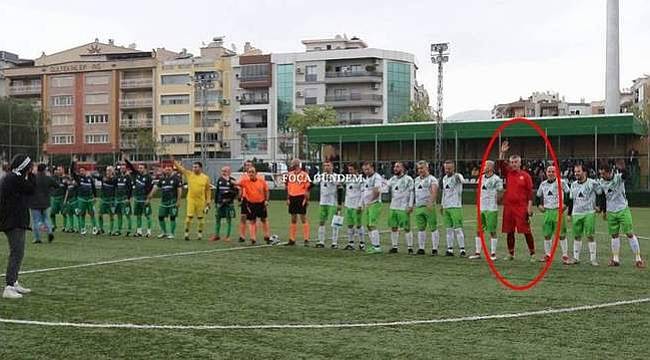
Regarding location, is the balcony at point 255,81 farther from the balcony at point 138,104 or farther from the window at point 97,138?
the window at point 97,138

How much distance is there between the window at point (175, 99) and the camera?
99875 millimetres

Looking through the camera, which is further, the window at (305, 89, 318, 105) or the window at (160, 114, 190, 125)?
the window at (305, 89, 318, 105)

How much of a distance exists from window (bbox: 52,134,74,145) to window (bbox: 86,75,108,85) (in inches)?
307

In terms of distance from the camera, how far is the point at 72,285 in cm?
1267

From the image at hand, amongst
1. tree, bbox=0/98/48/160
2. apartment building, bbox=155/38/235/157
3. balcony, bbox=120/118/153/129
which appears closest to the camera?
tree, bbox=0/98/48/160

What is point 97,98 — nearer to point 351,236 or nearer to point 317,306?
point 351,236

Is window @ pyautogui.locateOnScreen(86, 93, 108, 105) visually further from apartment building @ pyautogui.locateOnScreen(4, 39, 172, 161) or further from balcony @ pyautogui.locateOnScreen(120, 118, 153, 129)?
balcony @ pyautogui.locateOnScreen(120, 118, 153, 129)

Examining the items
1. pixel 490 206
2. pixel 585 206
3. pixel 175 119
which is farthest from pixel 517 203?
pixel 175 119

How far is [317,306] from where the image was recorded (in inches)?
422

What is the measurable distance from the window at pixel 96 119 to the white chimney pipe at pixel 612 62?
64700mm

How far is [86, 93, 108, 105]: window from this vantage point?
331 feet

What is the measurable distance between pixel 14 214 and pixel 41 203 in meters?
10.5

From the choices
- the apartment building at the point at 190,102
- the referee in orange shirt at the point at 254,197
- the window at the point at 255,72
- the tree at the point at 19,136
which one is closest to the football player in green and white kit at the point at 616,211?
the referee in orange shirt at the point at 254,197

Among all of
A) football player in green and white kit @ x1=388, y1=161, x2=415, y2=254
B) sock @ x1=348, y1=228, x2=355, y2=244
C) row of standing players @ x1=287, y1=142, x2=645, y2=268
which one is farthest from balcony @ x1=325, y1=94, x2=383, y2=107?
football player in green and white kit @ x1=388, y1=161, x2=415, y2=254
